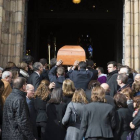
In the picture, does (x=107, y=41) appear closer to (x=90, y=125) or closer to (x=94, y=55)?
(x=94, y=55)

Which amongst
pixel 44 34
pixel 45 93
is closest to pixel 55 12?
pixel 44 34

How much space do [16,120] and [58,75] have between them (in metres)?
2.86

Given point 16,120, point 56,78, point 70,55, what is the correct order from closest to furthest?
1. point 16,120
2. point 56,78
3. point 70,55

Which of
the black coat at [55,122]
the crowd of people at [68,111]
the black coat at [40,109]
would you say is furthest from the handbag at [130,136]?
the black coat at [40,109]

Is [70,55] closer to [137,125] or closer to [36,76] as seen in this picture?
[36,76]

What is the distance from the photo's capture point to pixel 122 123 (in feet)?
18.9

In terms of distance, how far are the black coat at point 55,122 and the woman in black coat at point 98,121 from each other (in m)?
0.85

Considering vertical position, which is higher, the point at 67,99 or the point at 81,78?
the point at 81,78

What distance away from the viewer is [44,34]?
2152cm

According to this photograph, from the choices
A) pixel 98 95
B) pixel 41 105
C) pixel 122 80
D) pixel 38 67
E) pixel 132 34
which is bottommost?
pixel 41 105

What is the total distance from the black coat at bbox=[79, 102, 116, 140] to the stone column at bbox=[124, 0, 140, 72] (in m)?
5.59

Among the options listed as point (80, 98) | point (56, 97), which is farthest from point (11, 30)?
point (80, 98)

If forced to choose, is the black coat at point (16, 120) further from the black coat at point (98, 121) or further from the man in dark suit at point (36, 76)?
the man in dark suit at point (36, 76)

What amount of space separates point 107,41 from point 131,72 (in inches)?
569
